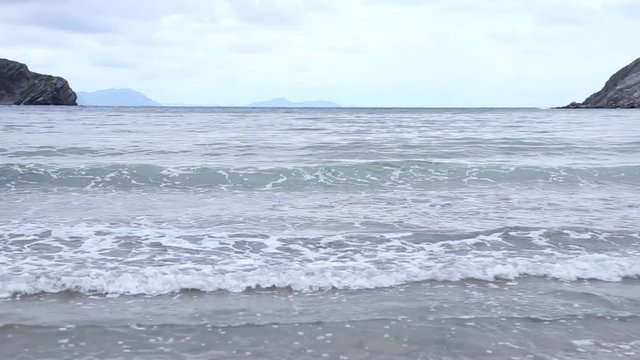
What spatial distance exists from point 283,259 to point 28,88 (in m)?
124

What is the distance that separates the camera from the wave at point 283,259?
284 inches

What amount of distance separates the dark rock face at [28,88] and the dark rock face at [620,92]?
10081cm

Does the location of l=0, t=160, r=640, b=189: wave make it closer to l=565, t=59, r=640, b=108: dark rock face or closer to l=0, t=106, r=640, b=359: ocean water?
l=0, t=106, r=640, b=359: ocean water

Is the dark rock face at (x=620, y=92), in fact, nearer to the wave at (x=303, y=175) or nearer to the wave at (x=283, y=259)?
the wave at (x=303, y=175)

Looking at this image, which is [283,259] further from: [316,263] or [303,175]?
[303,175]

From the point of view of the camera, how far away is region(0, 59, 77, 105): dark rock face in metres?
114

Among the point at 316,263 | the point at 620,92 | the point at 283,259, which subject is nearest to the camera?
the point at 316,263

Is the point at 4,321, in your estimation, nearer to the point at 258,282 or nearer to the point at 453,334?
the point at 258,282

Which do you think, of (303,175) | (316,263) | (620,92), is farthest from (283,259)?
(620,92)

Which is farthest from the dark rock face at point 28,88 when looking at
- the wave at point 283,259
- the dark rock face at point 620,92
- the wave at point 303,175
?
the wave at point 283,259

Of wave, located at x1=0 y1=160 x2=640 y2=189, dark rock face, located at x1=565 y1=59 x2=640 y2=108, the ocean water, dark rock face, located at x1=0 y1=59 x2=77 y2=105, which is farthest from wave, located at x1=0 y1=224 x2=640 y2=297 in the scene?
dark rock face, located at x1=0 y1=59 x2=77 y2=105

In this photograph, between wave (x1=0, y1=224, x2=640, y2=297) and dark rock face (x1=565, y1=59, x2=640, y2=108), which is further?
dark rock face (x1=565, y1=59, x2=640, y2=108)

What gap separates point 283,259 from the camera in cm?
822

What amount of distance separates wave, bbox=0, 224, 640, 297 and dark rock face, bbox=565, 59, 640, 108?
4073 inches
